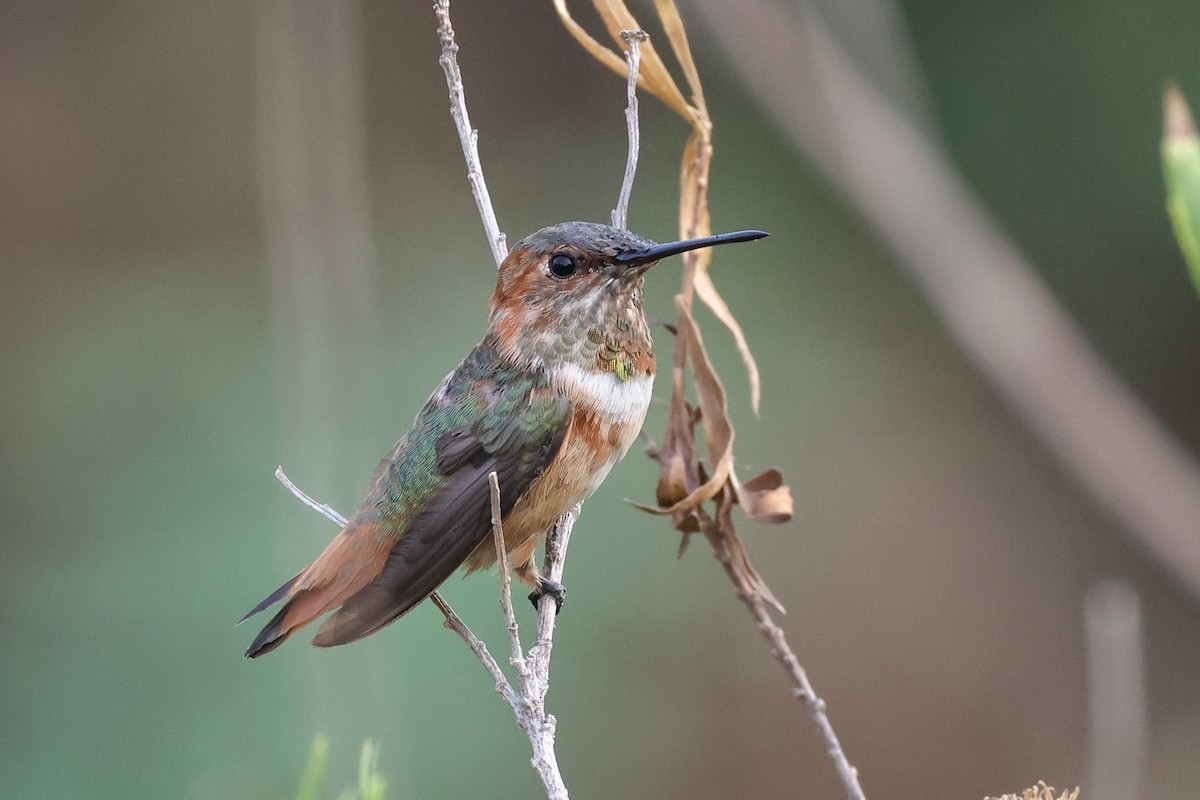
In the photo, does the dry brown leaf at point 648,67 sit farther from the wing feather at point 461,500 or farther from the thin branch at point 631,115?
the wing feather at point 461,500

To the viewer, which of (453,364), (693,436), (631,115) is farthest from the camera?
(453,364)

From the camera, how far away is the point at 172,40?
5.80m

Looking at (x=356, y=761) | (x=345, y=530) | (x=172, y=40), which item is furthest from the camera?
(x=172, y=40)

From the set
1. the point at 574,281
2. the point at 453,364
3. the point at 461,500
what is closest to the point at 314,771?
the point at 461,500

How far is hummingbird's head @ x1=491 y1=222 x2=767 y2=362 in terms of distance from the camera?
237 cm

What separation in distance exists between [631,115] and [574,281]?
35 centimetres

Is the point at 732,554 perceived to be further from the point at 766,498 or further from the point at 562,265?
the point at 562,265

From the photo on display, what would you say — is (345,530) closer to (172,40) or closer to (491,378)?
(491,378)

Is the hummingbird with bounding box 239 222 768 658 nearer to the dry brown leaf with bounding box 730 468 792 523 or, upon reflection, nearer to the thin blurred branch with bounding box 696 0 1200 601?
the dry brown leaf with bounding box 730 468 792 523

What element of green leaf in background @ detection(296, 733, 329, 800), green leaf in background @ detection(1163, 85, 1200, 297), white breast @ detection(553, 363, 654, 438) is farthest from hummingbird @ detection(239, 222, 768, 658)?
green leaf in background @ detection(1163, 85, 1200, 297)

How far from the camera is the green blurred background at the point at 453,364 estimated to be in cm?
395

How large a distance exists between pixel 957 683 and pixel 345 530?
11.8 feet

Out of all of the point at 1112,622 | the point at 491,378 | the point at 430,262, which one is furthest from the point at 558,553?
the point at 430,262

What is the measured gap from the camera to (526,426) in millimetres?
2348
